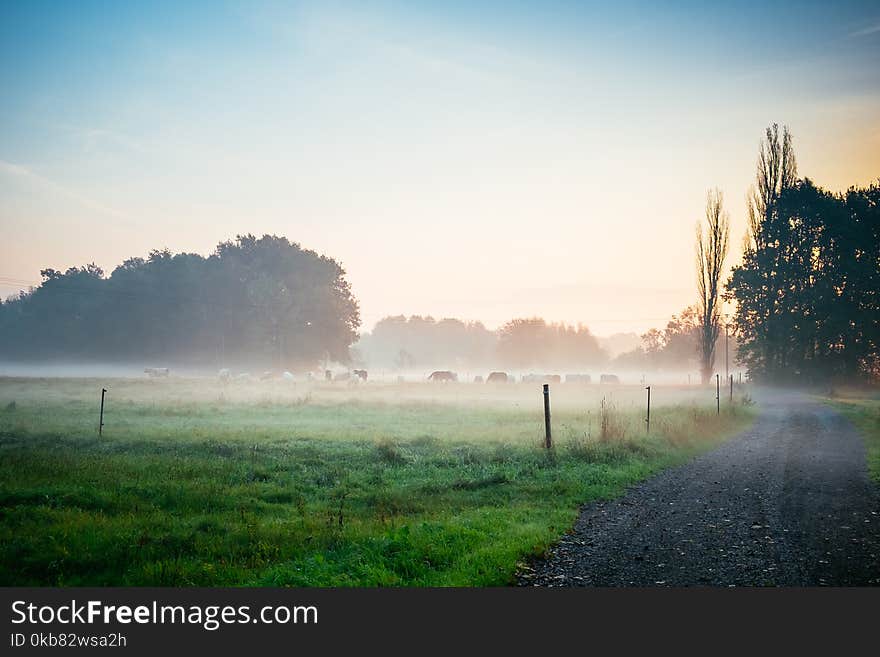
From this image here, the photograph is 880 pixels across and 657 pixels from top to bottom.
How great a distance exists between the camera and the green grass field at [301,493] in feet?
22.6

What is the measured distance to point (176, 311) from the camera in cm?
8456

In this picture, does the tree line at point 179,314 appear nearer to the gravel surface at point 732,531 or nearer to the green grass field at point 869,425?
the green grass field at point 869,425

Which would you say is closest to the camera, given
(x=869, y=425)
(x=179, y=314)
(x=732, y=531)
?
(x=732, y=531)

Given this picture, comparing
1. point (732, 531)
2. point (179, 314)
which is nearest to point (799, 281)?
point (732, 531)

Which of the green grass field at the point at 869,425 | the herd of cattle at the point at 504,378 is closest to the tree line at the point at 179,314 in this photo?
the herd of cattle at the point at 504,378

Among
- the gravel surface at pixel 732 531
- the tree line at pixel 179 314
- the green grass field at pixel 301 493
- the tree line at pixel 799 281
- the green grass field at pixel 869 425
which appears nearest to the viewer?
the gravel surface at pixel 732 531

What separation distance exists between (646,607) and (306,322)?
79328mm

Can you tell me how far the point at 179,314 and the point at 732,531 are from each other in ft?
293

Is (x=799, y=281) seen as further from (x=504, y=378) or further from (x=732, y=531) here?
(x=732, y=531)

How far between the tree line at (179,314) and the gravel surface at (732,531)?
242ft

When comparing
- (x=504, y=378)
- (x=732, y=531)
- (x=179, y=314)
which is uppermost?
(x=179, y=314)

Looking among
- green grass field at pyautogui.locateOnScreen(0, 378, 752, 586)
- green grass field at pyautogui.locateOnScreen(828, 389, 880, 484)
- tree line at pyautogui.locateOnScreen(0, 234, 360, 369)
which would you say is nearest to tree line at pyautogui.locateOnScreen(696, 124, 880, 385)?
green grass field at pyautogui.locateOnScreen(828, 389, 880, 484)

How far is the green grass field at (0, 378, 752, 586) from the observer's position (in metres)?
6.88

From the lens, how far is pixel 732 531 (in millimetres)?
8219
